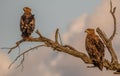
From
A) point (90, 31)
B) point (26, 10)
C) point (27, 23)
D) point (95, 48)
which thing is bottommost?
point (95, 48)

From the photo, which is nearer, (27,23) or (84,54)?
(84,54)

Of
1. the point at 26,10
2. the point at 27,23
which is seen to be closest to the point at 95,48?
the point at 27,23

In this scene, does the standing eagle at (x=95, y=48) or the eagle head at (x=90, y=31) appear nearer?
the standing eagle at (x=95, y=48)

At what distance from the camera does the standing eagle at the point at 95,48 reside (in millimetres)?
13048

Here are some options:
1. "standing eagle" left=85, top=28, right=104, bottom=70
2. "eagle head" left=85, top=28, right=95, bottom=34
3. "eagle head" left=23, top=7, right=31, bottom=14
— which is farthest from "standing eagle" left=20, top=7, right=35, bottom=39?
"standing eagle" left=85, top=28, right=104, bottom=70

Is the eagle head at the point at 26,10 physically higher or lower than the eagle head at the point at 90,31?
higher

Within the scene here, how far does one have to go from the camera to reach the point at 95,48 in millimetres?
14617

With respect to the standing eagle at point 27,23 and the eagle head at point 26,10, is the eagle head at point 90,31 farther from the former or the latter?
the eagle head at point 26,10

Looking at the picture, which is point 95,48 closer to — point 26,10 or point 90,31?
point 90,31

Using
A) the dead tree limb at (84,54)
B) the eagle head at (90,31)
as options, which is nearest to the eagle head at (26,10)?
the eagle head at (90,31)

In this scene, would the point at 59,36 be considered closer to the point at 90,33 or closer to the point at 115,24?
the point at 115,24

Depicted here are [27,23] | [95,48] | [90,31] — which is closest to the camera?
[95,48]

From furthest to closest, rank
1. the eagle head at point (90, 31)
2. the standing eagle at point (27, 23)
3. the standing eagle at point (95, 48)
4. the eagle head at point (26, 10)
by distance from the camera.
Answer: the eagle head at point (26, 10) < the standing eagle at point (27, 23) < the eagle head at point (90, 31) < the standing eagle at point (95, 48)

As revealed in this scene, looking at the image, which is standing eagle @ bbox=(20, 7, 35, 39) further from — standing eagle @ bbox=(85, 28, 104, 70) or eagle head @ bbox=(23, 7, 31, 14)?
standing eagle @ bbox=(85, 28, 104, 70)
